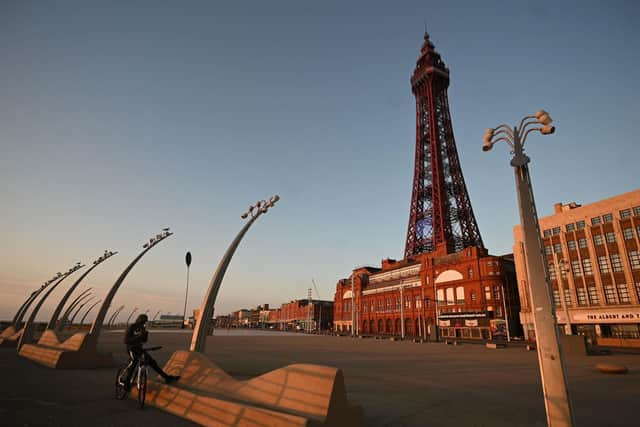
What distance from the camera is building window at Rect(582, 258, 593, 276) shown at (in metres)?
42.6

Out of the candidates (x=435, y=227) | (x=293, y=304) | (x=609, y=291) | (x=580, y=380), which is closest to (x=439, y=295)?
(x=435, y=227)

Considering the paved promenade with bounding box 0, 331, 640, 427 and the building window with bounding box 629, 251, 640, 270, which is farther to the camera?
the building window with bounding box 629, 251, 640, 270

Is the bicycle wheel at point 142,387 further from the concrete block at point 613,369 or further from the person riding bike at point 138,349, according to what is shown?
the concrete block at point 613,369

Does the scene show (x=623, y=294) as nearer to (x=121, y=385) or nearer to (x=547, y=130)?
(x=547, y=130)

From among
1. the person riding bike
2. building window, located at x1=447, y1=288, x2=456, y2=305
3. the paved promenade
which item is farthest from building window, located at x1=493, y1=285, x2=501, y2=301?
the person riding bike

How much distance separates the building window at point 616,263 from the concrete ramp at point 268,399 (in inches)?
1935

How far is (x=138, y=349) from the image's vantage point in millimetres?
8070

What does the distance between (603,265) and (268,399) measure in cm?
5093

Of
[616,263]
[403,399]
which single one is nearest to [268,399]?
[403,399]

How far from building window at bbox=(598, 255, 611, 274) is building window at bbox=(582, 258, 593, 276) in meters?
1.13

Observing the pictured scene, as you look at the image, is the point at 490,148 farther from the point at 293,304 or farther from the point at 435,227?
the point at 293,304

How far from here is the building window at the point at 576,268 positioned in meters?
43.6

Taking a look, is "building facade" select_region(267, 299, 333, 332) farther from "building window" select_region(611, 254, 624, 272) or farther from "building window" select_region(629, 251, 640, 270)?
"building window" select_region(629, 251, 640, 270)

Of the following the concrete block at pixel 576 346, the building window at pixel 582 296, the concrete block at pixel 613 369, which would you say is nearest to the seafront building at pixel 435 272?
the building window at pixel 582 296
